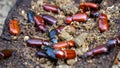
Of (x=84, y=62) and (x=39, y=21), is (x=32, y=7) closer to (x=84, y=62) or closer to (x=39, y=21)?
(x=39, y=21)

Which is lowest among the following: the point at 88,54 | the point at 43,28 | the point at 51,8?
the point at 88,54

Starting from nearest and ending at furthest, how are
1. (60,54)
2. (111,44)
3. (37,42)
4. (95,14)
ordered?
1. (60,54)
2. (111,44)
3. (37,42)
4. (95,14)

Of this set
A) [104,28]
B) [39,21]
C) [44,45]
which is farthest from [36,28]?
[104,28]

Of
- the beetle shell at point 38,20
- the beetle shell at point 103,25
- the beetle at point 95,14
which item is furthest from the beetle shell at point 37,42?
the beetle at point 95,14

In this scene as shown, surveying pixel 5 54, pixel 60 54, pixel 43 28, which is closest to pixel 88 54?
pixel 60 54

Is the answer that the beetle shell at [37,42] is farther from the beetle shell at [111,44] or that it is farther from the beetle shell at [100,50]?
the beetle shell at [111,44]

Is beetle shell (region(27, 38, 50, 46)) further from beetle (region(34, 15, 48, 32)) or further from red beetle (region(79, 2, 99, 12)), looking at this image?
red beetle (region(79, 2, 99, 12))

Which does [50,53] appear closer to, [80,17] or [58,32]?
[58,32]
